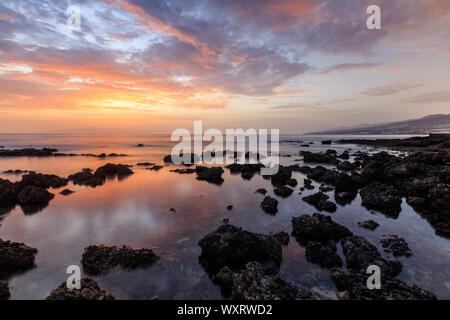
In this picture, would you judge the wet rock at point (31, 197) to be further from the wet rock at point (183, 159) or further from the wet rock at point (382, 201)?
the wet rock at point (183, 159)

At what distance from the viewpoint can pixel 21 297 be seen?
7223mm

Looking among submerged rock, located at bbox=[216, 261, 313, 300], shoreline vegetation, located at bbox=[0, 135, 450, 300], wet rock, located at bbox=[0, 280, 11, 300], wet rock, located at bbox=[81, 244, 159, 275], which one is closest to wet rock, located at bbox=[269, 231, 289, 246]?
shoreline vegetation, located at bbox=[0, 135, 450, 300]

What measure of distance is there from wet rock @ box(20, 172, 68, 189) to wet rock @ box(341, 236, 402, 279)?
2550cm

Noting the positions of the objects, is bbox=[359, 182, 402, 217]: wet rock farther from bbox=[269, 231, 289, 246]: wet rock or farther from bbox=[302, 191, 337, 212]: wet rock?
bbox=[269, 231, 289, 246]: wet rock

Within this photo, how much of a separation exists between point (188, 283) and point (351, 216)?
11639mm

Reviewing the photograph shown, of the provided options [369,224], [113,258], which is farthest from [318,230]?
[113,258]

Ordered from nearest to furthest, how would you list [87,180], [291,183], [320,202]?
[320,202] → [291,183] → [87,180]

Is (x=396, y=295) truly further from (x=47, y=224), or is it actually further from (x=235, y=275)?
(x=47, y=224)

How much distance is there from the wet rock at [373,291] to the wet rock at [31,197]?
69.7ft

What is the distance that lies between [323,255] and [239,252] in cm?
353

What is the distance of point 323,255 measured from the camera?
901 cm

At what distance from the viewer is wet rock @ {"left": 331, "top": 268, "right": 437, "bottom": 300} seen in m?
6.45

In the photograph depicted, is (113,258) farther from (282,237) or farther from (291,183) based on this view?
(291,183)
